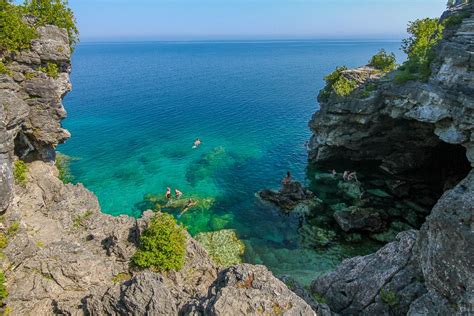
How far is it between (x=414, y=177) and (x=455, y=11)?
1950cm

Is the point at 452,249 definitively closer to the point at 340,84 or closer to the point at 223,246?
the point at 223,246

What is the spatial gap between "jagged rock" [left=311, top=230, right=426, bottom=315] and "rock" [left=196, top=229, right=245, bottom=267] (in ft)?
32.2

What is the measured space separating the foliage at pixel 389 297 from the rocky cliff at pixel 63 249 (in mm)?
4294

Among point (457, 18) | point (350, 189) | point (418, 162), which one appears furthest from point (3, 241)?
point (418, 162)

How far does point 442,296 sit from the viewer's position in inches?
552

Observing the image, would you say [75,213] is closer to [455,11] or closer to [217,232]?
[217,232]

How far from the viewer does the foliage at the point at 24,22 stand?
62.4ft

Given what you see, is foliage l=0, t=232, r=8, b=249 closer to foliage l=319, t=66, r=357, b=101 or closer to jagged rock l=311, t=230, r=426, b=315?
jagged rock l=311, t=230, r=426, b=315

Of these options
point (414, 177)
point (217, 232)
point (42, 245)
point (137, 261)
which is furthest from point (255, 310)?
point (414, 177)

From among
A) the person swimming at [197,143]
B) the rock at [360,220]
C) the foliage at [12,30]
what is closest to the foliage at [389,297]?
the rock at [360,220]

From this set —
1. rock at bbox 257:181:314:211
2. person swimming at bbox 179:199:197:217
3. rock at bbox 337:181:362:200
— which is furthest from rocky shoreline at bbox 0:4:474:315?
person swimming at bbox 179:199:197:217

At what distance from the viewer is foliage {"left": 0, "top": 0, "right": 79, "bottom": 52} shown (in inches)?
749

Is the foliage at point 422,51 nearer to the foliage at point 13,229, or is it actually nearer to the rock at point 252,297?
the rock at point 252,297

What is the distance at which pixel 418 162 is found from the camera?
4159 cm
